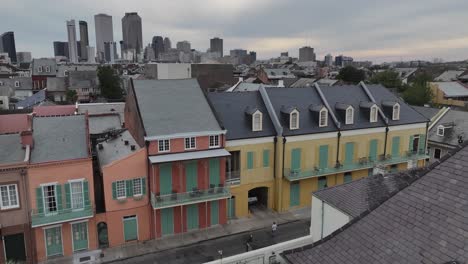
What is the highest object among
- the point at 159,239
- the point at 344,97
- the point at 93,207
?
the point at 344,97

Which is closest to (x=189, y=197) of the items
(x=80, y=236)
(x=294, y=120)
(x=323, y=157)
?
(x=80, y=236)

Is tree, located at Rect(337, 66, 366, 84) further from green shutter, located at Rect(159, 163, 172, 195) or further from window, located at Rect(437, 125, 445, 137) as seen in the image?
green shutter, located at Rect(159, 163, 172, 195)

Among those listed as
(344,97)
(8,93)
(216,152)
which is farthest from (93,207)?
(8,93)

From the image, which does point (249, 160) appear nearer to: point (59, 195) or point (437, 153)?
point (59, 195)

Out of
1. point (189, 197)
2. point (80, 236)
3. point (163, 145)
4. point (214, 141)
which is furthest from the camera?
point (214, 141)

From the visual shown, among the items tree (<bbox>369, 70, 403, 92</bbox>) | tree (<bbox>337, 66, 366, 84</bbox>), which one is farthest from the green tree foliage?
tree (<bbox>337, 66, 366, 84</bbox>)

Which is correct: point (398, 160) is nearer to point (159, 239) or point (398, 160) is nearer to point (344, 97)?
point (344, 97)

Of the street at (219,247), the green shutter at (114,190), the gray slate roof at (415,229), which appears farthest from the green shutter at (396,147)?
the gray slate roof at (415,229)
